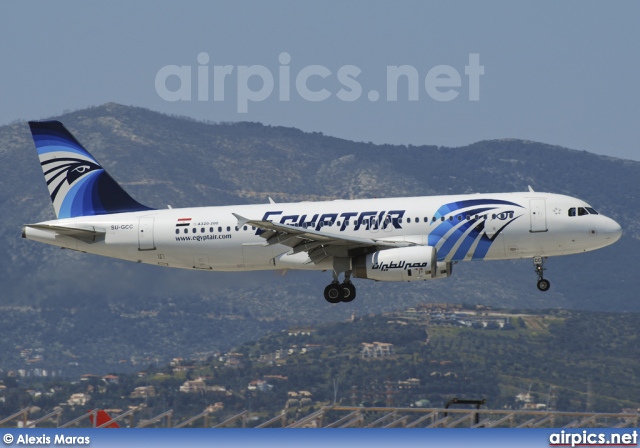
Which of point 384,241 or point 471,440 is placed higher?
point 384,241

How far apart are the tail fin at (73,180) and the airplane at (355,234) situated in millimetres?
1063

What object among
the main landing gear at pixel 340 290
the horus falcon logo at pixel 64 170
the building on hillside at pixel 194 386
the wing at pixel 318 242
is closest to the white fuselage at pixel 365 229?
the wing at pixel 318 242

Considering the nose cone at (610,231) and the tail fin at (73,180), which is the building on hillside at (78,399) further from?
the nose cone at (610,231)

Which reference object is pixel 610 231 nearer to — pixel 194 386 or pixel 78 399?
pixel 78 399

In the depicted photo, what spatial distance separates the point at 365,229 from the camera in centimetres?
7050

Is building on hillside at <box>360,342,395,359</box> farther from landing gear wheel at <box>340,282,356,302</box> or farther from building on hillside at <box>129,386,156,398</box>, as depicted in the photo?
landing gear wheel at <box>340,282,356,302</box>

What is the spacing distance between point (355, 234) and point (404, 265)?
3.45m

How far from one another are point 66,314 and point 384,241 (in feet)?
382

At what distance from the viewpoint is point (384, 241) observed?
6962cm

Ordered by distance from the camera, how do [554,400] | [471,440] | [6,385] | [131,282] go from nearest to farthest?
[471,440]
[131,282]
[6,385]
[554,400]

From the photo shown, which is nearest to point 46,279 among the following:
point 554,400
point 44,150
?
point 554,400

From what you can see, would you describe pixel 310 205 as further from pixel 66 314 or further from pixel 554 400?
pixel 66 314

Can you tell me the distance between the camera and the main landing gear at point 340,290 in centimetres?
7094

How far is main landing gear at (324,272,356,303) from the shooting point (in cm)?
7094
